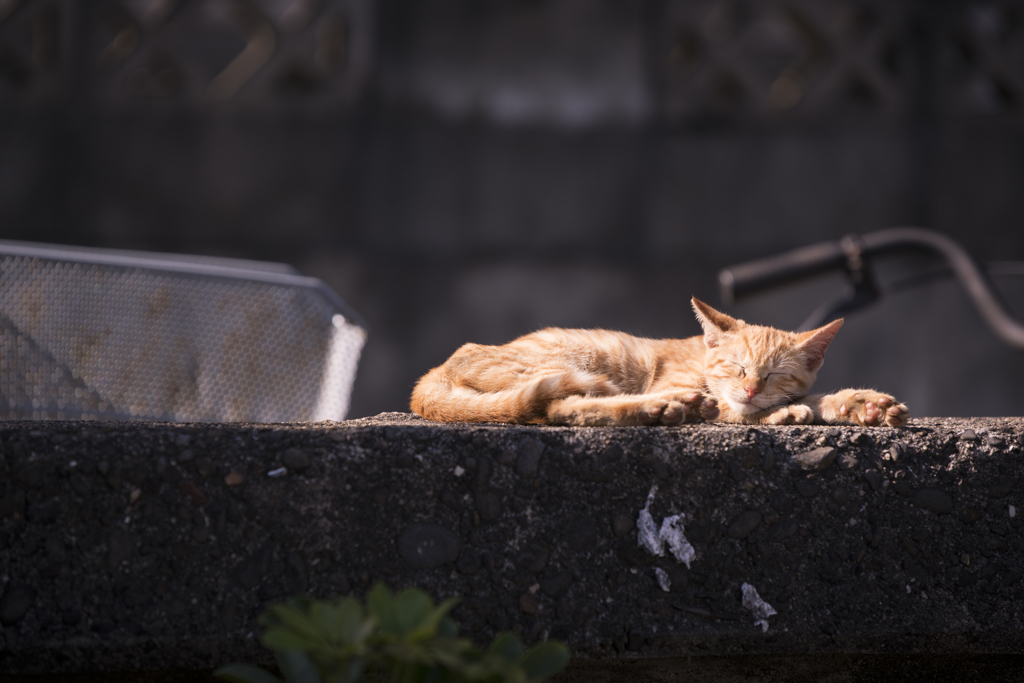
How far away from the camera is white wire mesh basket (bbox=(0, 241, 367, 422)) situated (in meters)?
1.45

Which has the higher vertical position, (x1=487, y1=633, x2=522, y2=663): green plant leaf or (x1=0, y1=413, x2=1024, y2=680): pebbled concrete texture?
(x1=487, y1=633, x2=522, y2=663): green plant leaf

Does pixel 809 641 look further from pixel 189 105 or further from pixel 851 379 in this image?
pixel 189 105

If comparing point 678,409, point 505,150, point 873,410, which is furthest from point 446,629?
point 505,150

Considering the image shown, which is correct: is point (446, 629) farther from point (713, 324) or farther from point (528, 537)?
point (713, 324)

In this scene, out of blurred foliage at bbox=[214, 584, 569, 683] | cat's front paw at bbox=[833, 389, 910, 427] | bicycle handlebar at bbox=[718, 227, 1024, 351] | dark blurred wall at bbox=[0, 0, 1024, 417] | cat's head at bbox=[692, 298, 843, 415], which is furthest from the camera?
dark blurred wall at bbox=[0, 0, 1024, 417]

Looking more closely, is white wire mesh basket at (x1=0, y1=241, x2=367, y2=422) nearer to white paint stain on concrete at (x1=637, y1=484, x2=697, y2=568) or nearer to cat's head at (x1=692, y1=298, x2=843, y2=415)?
cat's head at (x1=692, y1=298, x2=843, y2=415)

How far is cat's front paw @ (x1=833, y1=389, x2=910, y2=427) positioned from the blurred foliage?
0.73 m

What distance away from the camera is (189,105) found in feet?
9.18

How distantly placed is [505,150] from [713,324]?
168cm

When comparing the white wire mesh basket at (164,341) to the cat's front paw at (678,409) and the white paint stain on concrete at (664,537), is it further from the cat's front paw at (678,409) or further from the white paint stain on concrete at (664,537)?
the white paint stain on concrete at (664,537)

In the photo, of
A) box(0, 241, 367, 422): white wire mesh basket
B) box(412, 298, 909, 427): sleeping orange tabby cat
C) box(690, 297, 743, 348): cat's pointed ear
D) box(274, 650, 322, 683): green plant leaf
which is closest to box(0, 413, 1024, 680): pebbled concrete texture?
box(412, 298, 909, 427): sleeping orange tabby cat

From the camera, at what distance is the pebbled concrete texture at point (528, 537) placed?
0.72 meters

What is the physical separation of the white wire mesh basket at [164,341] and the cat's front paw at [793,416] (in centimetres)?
99

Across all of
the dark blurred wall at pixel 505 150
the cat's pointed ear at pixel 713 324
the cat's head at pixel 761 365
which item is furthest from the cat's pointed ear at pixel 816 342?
the dark blurred wall at pixel 505 150
